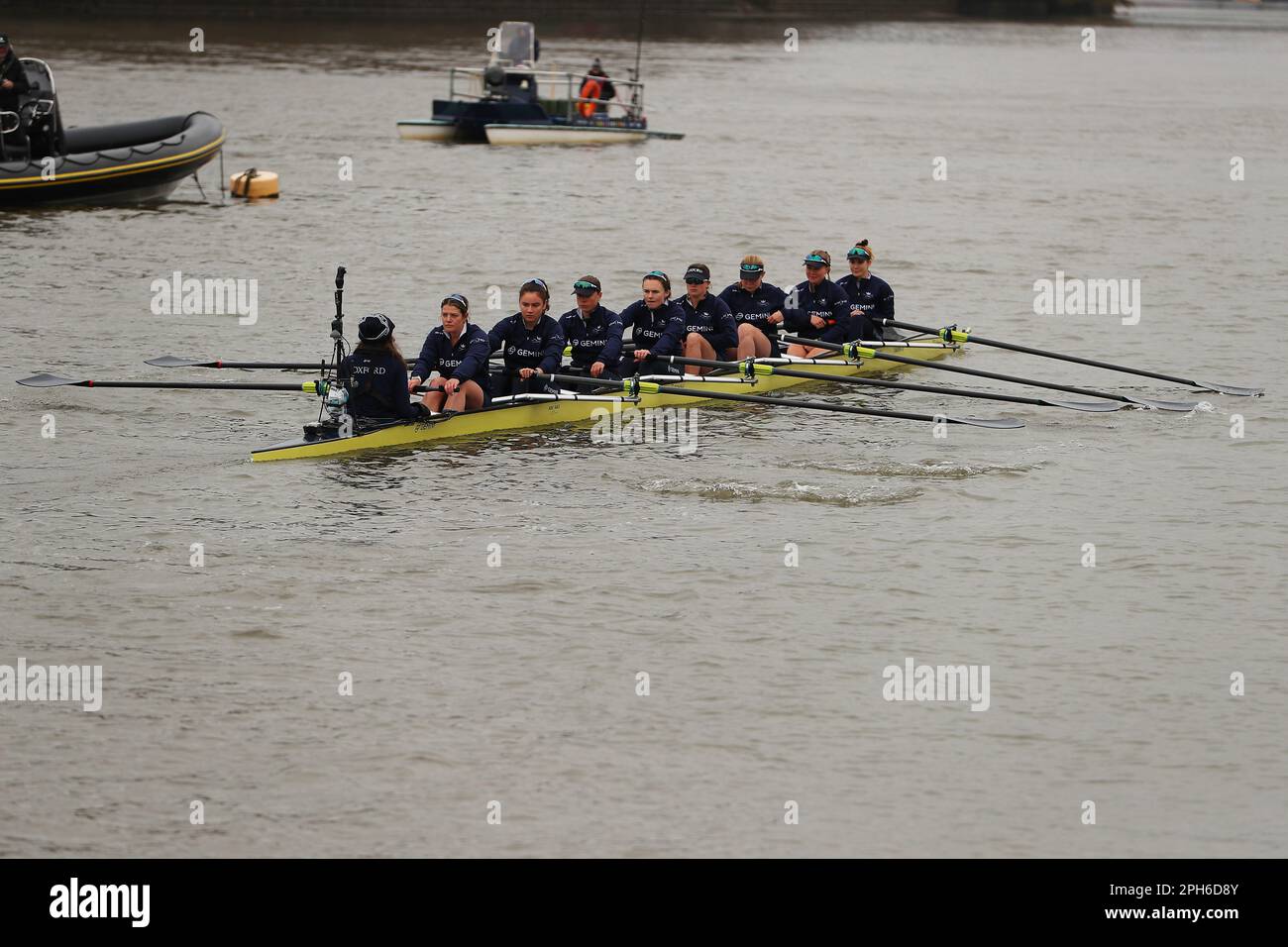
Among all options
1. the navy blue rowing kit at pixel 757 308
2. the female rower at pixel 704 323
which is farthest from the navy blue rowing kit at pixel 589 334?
the navy blue rowing kit at pixel 757 308

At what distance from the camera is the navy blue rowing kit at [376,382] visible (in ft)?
58.4

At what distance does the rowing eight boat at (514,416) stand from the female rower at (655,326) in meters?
0.40

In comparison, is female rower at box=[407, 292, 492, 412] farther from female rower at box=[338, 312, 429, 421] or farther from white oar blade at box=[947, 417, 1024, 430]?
white oar blade at box=[947, 417, 1024, 430]

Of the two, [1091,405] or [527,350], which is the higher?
[527,350]

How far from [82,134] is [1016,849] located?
2961 cm

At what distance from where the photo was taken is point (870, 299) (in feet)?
77.7

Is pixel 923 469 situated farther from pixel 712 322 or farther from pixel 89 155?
pixel 89 155

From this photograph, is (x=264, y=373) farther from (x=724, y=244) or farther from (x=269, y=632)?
(x=724, y=244)

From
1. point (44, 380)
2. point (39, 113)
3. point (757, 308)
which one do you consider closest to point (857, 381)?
point (757, 308)

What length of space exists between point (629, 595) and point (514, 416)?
15.9ft

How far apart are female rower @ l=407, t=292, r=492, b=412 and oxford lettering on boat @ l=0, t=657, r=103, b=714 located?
20.5 ft

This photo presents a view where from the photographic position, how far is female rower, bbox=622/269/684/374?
20.7m
